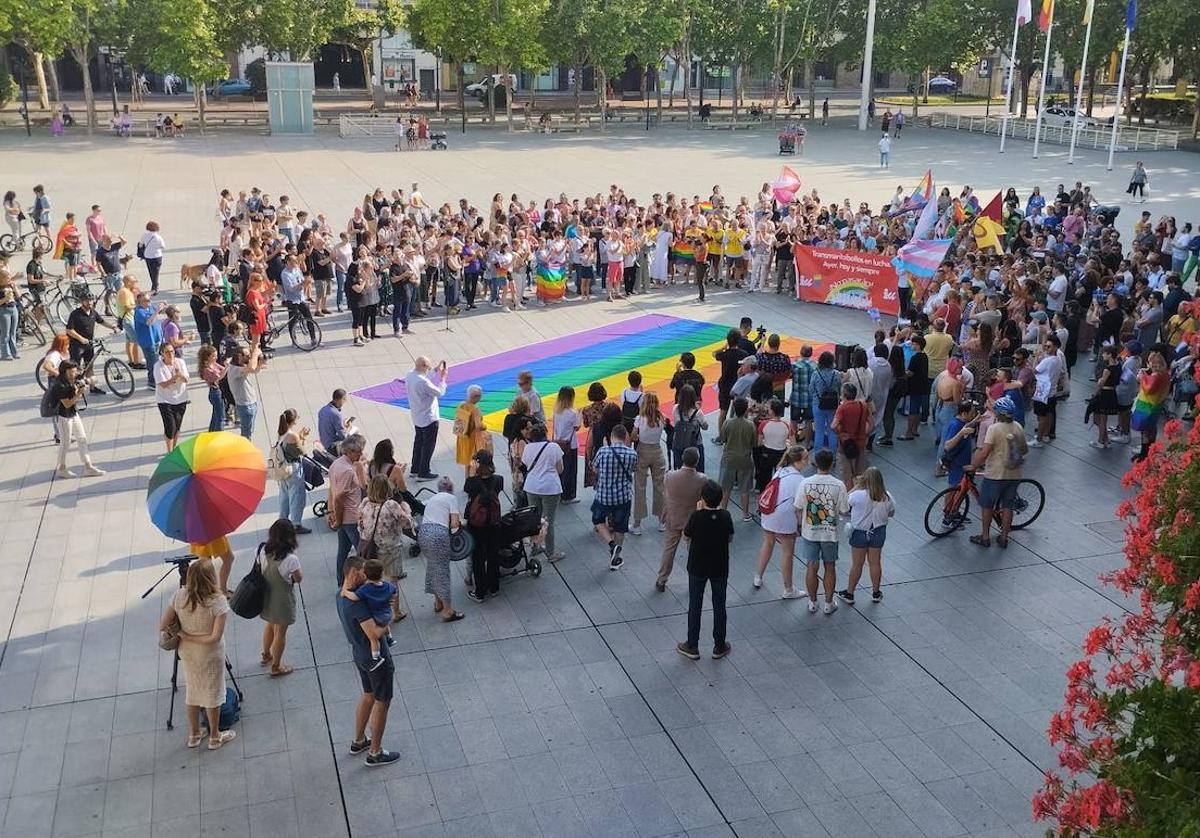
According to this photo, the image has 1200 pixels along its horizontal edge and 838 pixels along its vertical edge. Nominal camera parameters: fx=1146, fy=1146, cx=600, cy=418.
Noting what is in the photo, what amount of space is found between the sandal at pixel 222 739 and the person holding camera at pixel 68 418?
20.3 feet

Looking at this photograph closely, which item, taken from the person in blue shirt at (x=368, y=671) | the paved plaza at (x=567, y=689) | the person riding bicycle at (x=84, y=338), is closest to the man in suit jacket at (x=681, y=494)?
A: the paved plaza at (x=567, y=689)

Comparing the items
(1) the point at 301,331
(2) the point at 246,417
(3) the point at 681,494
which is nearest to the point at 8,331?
(1) the point at 301,331

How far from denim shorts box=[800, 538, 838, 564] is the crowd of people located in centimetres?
3

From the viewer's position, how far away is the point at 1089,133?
50.8 meters

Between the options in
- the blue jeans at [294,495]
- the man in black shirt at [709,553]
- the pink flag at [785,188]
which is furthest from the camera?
the pink flag at [785,188]

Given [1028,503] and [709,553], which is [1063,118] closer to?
[1028,503]

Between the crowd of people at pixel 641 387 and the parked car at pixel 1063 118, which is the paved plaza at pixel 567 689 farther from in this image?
the parked car at pixel 1063 118

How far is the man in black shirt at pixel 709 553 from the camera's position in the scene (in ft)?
31.7

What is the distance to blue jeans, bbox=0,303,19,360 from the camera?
1823 centimetres

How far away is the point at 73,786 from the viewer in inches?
327

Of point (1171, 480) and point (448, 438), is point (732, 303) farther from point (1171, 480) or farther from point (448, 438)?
point (1171, 480)

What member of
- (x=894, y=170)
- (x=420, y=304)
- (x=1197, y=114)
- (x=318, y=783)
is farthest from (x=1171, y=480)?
(x=1197, y=114)

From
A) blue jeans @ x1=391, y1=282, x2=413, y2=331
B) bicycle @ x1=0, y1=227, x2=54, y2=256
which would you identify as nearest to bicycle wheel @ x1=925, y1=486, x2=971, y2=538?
blue jeans @ x1=391, y1=282, x2=413, y2=331

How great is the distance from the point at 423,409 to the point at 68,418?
169 inches
